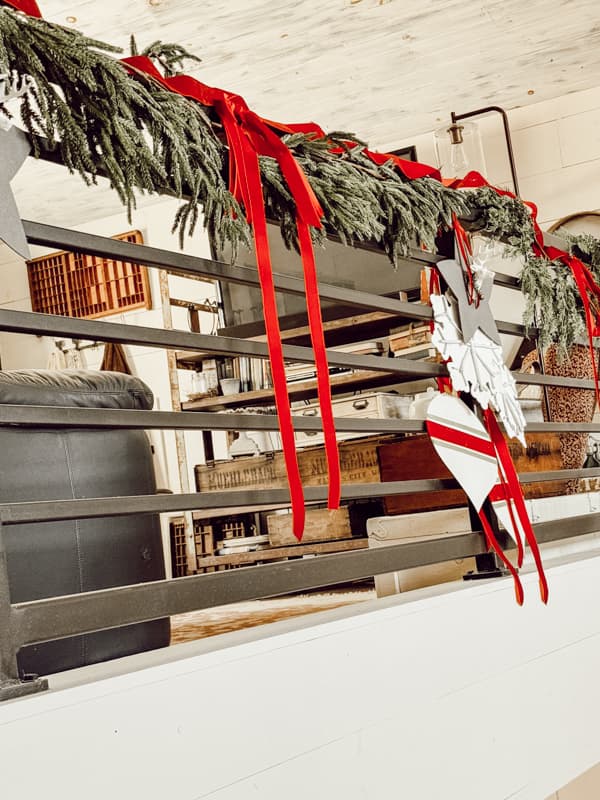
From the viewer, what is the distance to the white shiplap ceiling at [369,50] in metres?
3.96

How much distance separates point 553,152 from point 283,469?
107 inches

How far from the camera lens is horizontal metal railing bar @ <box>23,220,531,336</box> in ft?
3.69

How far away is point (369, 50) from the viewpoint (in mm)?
4383

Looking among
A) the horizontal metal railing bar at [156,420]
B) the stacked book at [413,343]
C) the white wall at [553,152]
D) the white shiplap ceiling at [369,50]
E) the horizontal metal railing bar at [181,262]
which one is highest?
the white shiplap ceiling at [369,50]

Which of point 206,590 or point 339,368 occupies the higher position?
point 339,368

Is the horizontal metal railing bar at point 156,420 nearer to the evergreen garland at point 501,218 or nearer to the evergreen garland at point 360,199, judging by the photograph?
the evergreen garland at point 360,199

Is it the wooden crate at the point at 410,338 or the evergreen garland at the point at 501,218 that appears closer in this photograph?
the evergreen garland at the point at 501,218

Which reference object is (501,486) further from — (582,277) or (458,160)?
(458,160)

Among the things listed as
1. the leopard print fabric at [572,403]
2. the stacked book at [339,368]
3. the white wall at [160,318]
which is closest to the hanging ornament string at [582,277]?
the leopard print fabric at [572,403]

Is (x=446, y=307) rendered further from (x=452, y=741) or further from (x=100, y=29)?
(x=100, y=29)

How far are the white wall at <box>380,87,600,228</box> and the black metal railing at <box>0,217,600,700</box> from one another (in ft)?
12.0

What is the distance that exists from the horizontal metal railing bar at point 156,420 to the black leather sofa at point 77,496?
12.0 inches

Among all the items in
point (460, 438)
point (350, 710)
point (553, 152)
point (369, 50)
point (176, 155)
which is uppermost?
point (369, 50)

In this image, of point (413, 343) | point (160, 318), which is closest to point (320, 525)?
point (413, 343)
